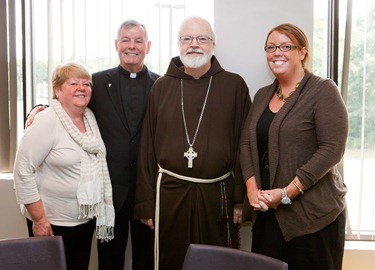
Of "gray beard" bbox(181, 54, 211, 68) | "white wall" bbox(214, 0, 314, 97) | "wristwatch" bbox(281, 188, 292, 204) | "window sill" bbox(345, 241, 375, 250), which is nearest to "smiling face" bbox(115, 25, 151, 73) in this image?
"gray beard" bbox(181, 54, 211, 68)

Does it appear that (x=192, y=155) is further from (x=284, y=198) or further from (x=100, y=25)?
(x=100, y=25)

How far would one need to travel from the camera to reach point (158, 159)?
2.25m

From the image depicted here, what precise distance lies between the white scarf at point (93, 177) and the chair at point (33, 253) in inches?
21.0

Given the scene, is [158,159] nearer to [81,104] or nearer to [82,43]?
[81,104]

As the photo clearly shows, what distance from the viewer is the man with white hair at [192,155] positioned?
2.18m

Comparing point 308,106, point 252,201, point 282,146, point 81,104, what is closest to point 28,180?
point 81,104

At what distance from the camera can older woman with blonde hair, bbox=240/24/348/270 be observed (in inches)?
73.0

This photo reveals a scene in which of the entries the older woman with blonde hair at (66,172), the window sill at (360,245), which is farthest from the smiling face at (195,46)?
the window sill at (360,245)

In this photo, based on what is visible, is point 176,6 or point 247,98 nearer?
point 247,98

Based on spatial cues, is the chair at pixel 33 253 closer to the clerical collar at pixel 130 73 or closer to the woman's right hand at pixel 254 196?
the woman's right hand at pixel 254 196

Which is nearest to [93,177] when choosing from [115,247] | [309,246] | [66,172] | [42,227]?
[66,172]

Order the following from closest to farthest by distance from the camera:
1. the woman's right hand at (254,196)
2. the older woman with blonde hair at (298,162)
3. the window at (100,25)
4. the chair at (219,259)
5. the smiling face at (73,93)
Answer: the chair at (219,259), the older woman with blonde hair at (298,162), the woman's right hand at (254,196), the smiling face at (73,93), the window at (100,25)

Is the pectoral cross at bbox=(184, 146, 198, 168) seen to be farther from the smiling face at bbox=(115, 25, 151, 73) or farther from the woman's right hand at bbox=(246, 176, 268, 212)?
the smiling face at bbox=(115, 25, 151, 73)

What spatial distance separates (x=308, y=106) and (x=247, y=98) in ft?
1.57
